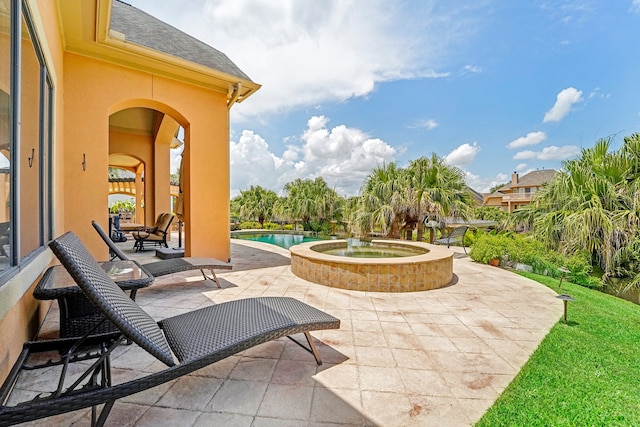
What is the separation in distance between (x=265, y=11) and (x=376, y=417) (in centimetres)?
1058

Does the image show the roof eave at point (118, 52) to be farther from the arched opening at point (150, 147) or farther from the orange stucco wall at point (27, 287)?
the arched opening at point (150, 147)

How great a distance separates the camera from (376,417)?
7.16 ft

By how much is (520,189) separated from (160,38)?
51165 millimetres

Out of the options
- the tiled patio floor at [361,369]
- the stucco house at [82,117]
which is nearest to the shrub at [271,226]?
the stucco house at [82,117]

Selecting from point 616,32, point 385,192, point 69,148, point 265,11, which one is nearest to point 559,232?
point 385,192

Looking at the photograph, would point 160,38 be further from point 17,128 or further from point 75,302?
point 75,302

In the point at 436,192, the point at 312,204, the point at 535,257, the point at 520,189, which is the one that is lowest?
the point at 535,257

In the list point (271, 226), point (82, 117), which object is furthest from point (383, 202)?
point (271, 226)

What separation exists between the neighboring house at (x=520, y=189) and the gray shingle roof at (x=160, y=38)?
43.3 m

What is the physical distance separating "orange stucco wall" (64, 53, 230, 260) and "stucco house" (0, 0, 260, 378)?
24 millimetres

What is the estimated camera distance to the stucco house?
2441mm

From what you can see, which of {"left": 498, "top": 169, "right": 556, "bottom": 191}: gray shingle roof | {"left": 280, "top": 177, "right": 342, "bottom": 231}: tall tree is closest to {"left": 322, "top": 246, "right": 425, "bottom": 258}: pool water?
{"left": 280, "top": 177, "right": 342, "bottom": 231}: tall tree

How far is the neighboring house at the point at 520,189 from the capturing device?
41.4 meters

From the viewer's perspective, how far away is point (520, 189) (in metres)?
44.7
